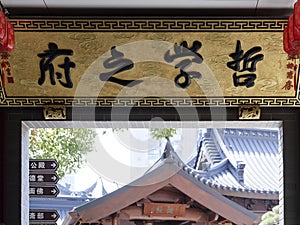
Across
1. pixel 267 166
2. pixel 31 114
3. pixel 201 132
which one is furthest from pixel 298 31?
pixel 201 132

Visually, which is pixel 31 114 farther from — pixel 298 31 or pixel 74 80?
pixel 298 31

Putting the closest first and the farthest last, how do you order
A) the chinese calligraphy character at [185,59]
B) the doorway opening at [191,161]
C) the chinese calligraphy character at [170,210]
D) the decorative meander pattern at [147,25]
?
the decorative meander pattern at [147,25] < the chinese calligraphy character at [185,59] < the chinese calligraphy character at [170,210] < the doorway opening at [191,161]

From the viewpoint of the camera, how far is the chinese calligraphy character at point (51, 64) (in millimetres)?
5047

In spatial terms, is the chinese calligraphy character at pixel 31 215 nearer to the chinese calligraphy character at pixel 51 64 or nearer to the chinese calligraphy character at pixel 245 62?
the chinese calligraphy character at pixel 51 64

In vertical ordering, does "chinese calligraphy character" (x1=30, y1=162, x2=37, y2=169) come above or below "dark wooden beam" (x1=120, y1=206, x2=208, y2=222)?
above

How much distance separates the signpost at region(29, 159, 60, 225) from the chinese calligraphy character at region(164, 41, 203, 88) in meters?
1.17

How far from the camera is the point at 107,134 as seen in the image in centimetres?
1012

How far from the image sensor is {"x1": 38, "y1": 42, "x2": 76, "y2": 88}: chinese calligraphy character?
16.6 ft

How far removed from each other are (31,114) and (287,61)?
67.6 inches

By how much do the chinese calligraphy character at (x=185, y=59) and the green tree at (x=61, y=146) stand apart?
3.27m

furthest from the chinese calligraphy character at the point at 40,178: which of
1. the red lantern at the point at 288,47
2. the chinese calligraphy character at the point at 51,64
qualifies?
the red lantern at the point at 288,47

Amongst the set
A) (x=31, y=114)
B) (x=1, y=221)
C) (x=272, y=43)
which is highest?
(x=272, y=43)

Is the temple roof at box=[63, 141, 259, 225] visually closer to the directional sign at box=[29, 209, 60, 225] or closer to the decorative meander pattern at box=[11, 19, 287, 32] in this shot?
the directional sign at box=[29, 209, 60, 225]

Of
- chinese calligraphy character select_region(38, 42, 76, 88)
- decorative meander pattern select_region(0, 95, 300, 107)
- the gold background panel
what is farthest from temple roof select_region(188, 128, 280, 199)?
chinese calligraphy character select_region(38, 42, 76, 88)
